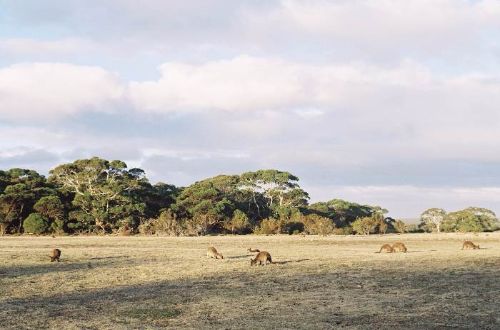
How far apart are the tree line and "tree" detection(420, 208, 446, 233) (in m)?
1.33

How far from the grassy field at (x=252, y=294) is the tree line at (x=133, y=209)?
137 ft

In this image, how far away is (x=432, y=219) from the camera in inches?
3639

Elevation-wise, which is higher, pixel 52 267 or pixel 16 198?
pixel 16 198

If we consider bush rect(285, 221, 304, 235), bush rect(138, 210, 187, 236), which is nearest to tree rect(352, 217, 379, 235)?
bush rect(285, 221, 304, 235)

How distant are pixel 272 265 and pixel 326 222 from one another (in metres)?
47.9

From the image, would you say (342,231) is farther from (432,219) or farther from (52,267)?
(52,267)

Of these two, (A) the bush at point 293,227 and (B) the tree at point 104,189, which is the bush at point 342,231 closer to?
(A) the bush at point 293,227

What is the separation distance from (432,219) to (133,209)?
1850 inches

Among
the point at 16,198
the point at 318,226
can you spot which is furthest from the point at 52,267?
the point at 318,226

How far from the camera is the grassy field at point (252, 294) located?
13188 millimetres

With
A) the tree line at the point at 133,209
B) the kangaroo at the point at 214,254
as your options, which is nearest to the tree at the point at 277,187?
the tree line at the point at 133,209

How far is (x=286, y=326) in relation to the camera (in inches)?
490

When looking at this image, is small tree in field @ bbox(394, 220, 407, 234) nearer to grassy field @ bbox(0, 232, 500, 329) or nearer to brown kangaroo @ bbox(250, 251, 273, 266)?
grassy field @ bbox(0, 232, 500, 329)

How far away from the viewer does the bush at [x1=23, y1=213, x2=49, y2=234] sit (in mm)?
65500
